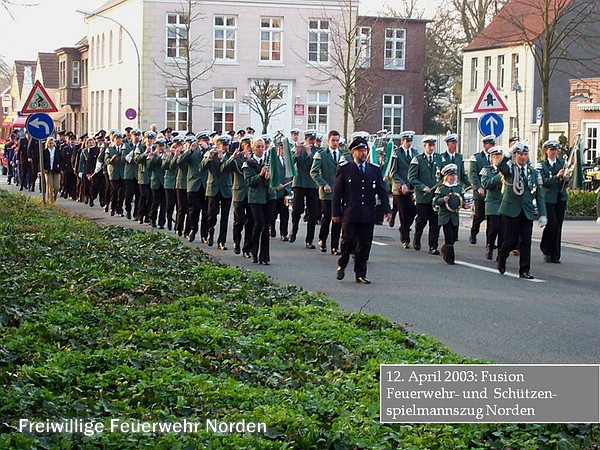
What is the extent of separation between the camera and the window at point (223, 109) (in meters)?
64.9

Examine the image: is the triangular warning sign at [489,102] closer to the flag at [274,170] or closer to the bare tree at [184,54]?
the flag at [274,170]

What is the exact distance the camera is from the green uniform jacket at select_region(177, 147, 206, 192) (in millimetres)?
22078

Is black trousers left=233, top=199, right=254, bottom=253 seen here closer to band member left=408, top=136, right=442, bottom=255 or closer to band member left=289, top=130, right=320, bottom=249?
band member left=289, top=130, right=320, bottom=249

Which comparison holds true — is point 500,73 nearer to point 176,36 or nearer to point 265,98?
point 265,98

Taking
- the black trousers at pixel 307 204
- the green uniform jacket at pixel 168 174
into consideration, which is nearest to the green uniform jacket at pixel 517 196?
the black trousers at pixel 307 204

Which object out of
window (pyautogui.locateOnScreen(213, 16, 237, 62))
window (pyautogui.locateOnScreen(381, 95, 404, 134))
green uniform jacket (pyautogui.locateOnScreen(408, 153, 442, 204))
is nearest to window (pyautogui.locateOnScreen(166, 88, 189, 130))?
window (pyautogui.locateOnScreen(213, 16, 237, 62))

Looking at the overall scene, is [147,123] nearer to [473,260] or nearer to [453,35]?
[453,35]

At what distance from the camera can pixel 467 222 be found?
29719mm

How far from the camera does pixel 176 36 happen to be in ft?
209

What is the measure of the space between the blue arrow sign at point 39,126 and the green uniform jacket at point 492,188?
1236cm

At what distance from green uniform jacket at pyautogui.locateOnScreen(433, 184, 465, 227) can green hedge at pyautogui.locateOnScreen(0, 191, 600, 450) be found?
5316mm

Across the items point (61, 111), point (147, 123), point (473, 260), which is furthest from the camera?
point (61, 111)

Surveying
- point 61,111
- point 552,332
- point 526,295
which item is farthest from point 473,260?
point 61,111

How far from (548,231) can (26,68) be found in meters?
106
